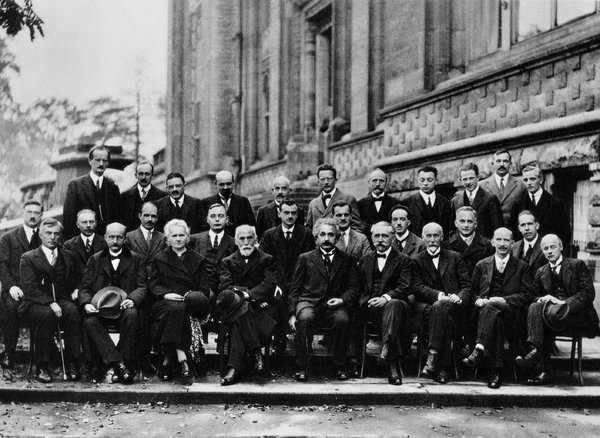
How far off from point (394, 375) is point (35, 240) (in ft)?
12.7

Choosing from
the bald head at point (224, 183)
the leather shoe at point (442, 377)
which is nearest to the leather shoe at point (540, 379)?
the leather shoe at point (442, 377)

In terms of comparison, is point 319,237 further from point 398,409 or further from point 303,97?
point 303,97

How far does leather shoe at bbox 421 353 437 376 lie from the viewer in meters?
6.72

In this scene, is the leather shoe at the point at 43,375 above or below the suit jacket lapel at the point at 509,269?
below

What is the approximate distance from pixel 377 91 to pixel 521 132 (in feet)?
18.8

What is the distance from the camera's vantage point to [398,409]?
619 centimetres

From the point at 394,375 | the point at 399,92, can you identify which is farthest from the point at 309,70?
the point at 394,375

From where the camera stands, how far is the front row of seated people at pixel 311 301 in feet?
22.0

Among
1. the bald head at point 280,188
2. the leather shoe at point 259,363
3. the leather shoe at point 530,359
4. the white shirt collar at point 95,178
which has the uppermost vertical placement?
the white shirt collar at point 95,178

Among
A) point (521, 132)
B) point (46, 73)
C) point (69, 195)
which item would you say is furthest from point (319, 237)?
point (46, 73)

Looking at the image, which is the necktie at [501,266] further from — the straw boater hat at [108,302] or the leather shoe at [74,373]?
the leather shoe at [74,373]

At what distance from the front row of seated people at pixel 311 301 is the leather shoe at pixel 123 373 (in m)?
0.01

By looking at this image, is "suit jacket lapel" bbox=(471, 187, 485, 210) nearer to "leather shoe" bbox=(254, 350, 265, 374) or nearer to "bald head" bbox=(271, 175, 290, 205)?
"bald head" bbox=(271, 175, 290, 205)

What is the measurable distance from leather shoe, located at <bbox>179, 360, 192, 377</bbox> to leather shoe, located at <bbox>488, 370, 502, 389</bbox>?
2.69 m
